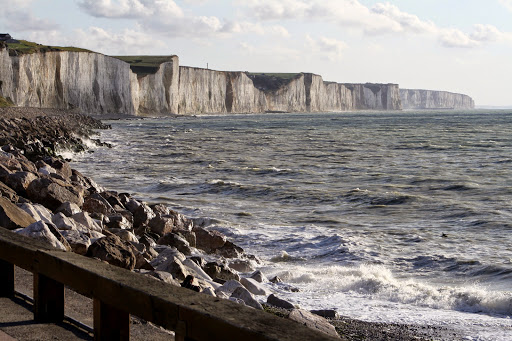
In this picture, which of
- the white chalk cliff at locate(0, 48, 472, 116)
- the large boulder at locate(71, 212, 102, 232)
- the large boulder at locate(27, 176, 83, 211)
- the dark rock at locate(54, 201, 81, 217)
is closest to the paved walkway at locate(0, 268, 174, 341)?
the large boulder at locate(71, 212, 102, 232)

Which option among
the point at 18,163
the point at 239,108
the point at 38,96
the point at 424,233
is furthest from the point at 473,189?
the point at 239,108

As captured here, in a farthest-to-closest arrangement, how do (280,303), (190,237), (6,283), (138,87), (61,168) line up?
(138,87) → (61,168) → (190,237) → (280,303) → (6,283)

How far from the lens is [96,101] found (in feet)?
268

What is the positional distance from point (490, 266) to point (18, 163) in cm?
888

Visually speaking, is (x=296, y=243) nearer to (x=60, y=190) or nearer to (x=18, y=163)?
(x=60, y=190)

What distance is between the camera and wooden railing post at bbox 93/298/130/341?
3.38m

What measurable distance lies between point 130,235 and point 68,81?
2702 inches

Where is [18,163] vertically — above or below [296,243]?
above

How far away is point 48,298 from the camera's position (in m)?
3.92

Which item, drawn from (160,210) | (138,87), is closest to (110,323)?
(160,210)

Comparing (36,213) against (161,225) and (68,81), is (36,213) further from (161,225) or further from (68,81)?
(68,81)

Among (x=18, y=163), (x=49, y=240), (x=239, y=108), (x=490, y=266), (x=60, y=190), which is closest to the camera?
(x=49, y=240)

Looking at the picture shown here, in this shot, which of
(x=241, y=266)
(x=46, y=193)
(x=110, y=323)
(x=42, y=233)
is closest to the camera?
(x=110, y=323)

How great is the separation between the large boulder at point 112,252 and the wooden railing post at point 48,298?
2.05m
